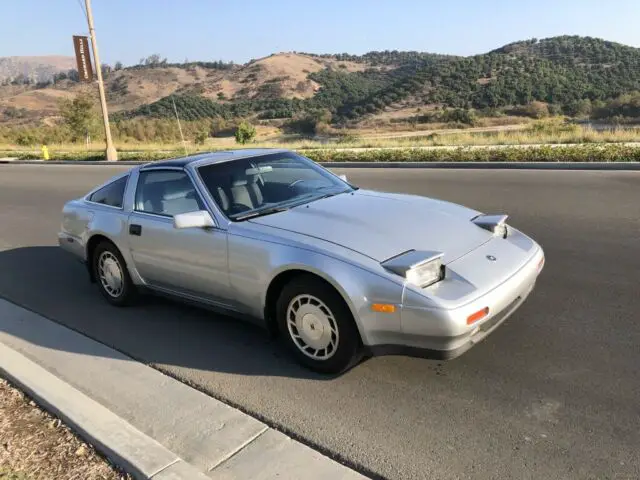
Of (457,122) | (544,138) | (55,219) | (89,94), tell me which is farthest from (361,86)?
(55,219)

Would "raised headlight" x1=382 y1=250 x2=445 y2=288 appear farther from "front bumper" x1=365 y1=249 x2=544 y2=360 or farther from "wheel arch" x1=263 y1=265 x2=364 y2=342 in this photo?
"wheel arch" x1=263 y1=265 x2=364 y2=342

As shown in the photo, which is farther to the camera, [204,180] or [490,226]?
[204,180]

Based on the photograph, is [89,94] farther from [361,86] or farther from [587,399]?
[361,86]

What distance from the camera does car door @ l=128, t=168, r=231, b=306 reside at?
4.31 m

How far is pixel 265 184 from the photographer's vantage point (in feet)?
15.7

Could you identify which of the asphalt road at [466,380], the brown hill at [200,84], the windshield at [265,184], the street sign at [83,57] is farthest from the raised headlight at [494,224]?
the brown hill at [200,84]

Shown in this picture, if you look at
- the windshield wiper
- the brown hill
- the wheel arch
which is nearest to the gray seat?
the windshield wiper

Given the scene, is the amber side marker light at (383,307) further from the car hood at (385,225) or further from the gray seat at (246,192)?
the gray seat at (246,192)

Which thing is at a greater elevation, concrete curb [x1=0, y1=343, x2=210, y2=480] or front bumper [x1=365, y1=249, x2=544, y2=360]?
front bumper [x1=365, y1=249, x2=544, y2=360]

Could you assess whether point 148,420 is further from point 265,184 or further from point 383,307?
point 265,184

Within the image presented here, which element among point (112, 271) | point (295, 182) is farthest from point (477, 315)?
point (112, 271)

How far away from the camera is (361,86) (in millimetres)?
98812

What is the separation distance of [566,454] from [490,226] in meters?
1.78

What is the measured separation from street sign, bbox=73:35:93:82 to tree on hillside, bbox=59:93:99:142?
44.8ft
